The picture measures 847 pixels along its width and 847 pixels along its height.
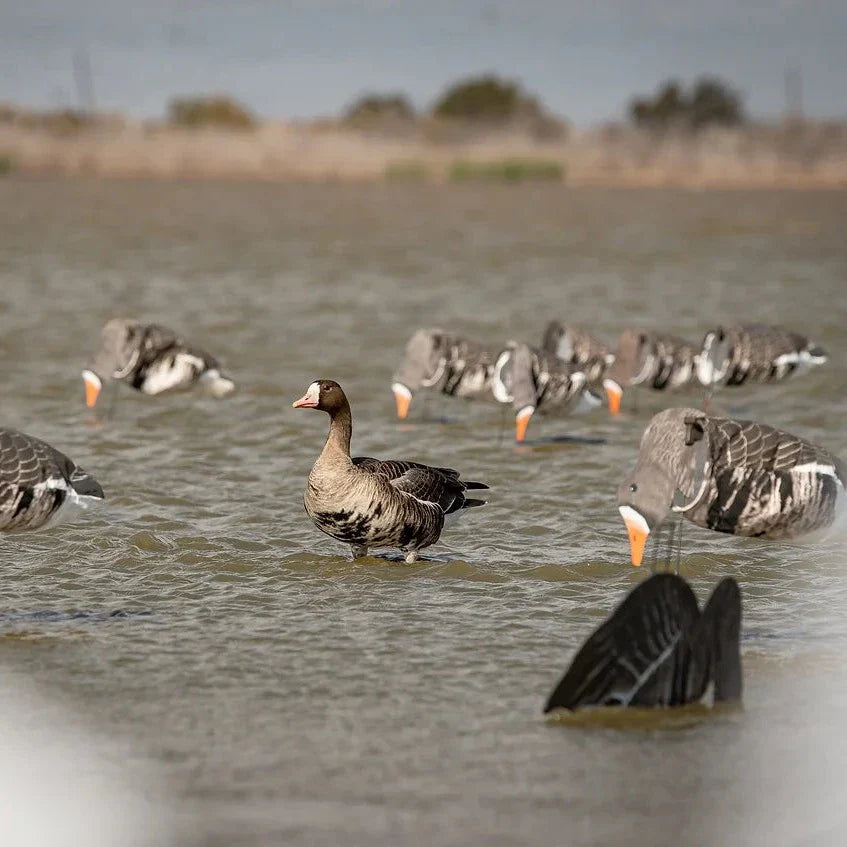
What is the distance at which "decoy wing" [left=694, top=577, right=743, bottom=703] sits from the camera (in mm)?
6727

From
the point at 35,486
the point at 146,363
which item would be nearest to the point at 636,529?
the point at 35,486

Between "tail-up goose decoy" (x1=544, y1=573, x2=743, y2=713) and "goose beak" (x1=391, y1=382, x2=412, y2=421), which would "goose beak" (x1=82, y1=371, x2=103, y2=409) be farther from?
"tail-up goose decoy" (x1=544, y1=573, x2=743, y2=713)

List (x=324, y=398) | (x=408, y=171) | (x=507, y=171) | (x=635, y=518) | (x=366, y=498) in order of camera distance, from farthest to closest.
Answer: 1. (x=408, y=171)
2. (x=507, y=171)
3. (x=324, y=398)
4. (x=366, y=498)
5. (x=635, y=518)

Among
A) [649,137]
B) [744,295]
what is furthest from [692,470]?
[649,137]

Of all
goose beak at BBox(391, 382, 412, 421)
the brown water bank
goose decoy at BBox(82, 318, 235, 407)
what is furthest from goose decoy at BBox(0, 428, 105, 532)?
the brown water bank

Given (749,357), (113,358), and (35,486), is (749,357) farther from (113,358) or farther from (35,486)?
(35,486)

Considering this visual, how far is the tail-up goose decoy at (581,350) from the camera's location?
15016 millimetres

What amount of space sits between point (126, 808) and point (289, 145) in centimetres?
4873

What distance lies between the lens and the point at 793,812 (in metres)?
5.90

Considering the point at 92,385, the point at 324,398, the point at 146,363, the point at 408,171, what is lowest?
the point at 92,385

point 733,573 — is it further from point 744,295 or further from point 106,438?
point 744,295

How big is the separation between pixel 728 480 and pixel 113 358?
7.35m

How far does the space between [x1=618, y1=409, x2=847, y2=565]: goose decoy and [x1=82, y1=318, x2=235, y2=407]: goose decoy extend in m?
6.80

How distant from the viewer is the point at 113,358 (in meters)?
14.6
